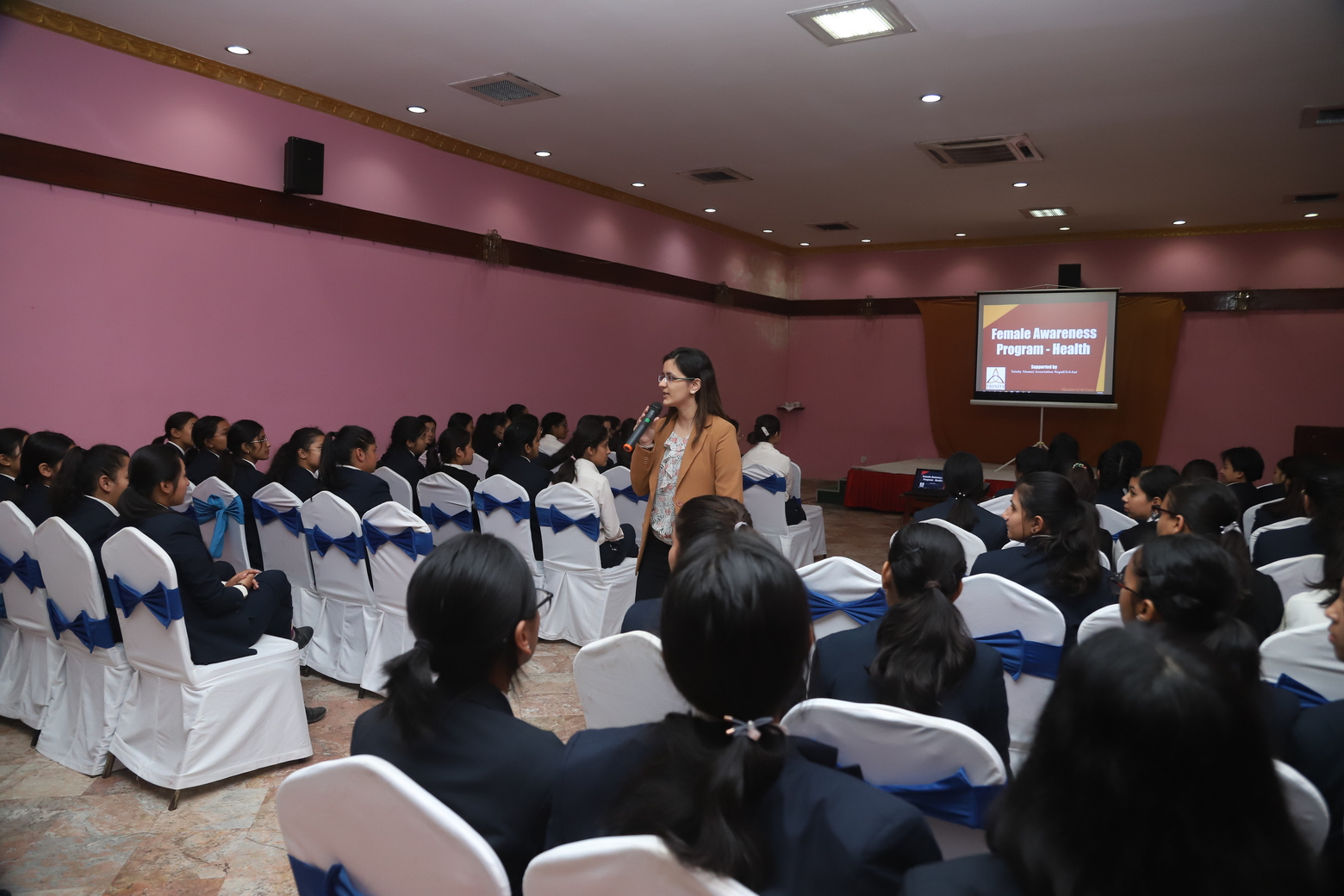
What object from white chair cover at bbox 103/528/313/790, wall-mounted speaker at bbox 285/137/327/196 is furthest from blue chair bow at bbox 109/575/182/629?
wall-mounted speaker at bbox 285/137/327/196

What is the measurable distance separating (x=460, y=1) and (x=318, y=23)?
37.9 inches

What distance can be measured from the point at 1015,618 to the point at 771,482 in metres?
3.21

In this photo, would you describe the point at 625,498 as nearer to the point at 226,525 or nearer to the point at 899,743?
the point at 226,525

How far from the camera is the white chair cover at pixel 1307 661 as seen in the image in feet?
6.11

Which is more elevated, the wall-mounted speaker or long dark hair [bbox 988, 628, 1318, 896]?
the wall-mounted speaker

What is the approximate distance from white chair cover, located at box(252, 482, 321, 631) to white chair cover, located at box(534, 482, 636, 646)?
96cm

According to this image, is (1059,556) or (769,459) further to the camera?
(769,459)

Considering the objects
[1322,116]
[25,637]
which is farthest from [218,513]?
[1322,116]

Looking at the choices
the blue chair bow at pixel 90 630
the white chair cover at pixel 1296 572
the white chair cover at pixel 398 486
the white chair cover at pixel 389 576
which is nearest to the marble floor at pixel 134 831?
the white chair cover at pixel 389 576

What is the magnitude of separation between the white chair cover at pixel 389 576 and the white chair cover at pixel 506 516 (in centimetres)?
83

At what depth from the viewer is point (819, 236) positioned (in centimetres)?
1129

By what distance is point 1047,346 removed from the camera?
10273 millimetres

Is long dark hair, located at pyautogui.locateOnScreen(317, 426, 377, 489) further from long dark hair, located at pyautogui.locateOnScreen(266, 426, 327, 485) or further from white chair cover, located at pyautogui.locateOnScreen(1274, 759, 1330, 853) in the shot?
white chair cover, located at pyautogui.locateOnScreen(1274, 759, 1330, 853)

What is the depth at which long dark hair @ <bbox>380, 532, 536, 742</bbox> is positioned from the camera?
132 cm
